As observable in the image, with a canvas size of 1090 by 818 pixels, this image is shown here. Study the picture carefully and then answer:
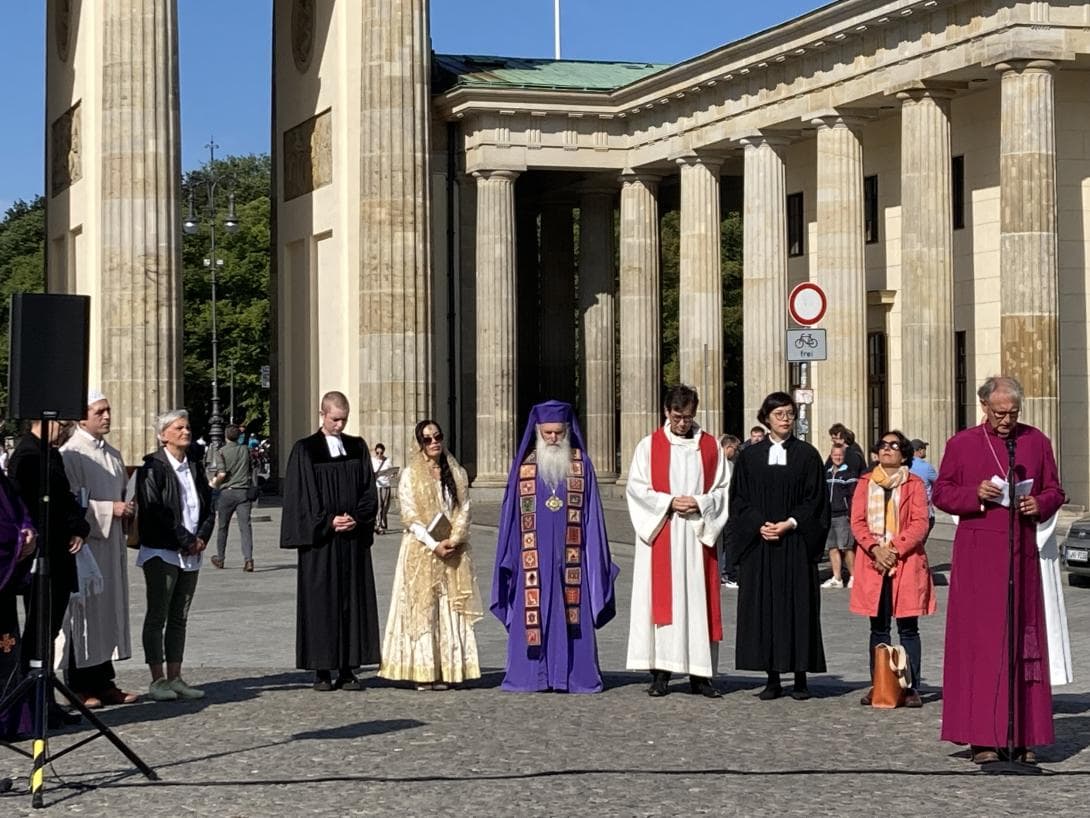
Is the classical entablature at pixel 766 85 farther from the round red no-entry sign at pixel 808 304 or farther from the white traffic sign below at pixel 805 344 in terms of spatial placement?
the white traffic sign below at pixel 805 344

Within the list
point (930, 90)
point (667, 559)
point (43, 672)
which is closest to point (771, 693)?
point (667, 559)

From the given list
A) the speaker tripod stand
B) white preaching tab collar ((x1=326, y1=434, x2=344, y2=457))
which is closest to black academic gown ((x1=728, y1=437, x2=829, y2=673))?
white preaching tab collar ((x1=326, y1=434, x2=344, y2=457))

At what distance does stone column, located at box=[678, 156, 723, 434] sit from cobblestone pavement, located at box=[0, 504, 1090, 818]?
2726cm

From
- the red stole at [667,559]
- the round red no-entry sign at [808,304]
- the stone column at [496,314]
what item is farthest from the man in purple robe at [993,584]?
the stone column at [496,314]

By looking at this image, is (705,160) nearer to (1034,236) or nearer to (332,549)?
(1034,236)

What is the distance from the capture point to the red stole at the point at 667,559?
564 inches

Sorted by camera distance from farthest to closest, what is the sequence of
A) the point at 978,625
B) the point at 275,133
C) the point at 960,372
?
the point at 275,133, the point at 960,372, the point at 978,625

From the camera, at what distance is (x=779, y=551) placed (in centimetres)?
1412

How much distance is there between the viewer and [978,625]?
36.7 feet

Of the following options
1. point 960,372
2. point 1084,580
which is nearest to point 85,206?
point 960,372

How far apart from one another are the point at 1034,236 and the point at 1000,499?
21894 millimetres

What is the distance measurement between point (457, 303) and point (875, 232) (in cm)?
1048

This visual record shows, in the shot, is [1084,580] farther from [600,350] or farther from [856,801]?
[600,350]

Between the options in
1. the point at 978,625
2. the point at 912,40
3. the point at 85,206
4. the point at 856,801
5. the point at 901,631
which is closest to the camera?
the point at 856,801
